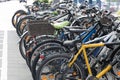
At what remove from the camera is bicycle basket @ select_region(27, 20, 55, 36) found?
5344 millimetres

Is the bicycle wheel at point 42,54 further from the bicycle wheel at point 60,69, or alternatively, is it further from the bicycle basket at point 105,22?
the bicycle basket at point 105,22

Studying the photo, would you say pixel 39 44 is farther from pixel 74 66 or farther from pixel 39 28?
pixel 74 66

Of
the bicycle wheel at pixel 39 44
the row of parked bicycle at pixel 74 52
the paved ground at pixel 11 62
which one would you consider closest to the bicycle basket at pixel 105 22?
the row of parked bicycle at pixel 74 52

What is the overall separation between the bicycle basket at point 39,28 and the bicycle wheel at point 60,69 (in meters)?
0.87

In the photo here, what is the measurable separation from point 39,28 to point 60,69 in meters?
1.01

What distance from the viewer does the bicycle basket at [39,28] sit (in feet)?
17.5

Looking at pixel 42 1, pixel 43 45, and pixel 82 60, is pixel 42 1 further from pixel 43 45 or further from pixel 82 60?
pixel 82 60

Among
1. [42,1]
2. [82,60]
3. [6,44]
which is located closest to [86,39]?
[82,60]

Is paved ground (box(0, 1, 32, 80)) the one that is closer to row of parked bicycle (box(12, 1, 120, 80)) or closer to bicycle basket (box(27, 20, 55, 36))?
row of parked bicycle (box(12, 1, 120, 80))

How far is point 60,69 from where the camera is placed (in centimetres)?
462

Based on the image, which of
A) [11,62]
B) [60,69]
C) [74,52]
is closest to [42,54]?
[60,69]

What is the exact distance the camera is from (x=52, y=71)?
477 cm

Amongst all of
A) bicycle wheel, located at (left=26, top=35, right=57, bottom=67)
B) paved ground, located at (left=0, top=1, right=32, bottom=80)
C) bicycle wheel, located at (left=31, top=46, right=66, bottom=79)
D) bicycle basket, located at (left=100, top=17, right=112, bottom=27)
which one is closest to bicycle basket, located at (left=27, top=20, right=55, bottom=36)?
bicycle wheel, located at (left=26, top=35, right=57, bottom=67)

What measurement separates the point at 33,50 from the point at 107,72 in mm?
1463
